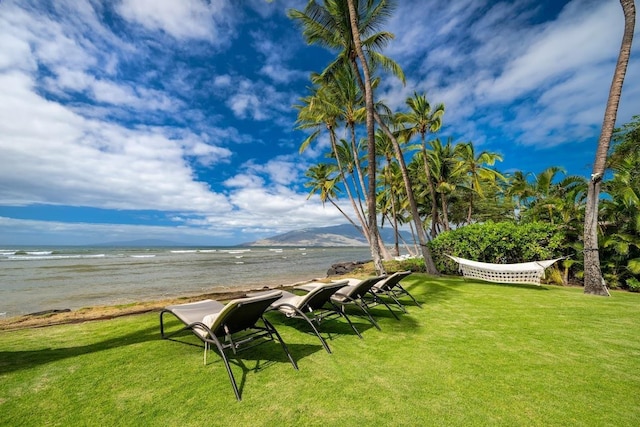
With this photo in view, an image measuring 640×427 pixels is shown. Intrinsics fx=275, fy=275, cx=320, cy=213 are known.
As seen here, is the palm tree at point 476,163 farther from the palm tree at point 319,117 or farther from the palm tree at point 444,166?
the palm tree at point 319,117

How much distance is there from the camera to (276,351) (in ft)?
11.7

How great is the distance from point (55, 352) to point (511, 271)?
971cm

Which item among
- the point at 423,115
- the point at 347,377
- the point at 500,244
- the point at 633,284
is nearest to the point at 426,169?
the point at 423,115

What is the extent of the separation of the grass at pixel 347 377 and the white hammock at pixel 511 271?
2.82 metres

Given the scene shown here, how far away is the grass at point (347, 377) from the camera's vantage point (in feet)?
7.42

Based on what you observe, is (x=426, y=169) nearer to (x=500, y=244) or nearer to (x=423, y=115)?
(x=423, y=115)

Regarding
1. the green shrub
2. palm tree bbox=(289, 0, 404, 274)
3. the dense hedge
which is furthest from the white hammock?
palm tree bbox=(289, 0, 404, 274)

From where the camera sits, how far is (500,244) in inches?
370

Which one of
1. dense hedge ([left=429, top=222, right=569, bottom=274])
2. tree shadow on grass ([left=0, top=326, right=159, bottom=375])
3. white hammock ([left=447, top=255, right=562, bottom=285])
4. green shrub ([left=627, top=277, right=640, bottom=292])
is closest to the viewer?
tree shadow on grass ([left=0, top=326, right=159, bottom=375])

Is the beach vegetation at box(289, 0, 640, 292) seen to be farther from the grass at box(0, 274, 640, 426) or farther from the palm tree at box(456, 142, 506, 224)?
the grass at box(0, 274, 640, 426)

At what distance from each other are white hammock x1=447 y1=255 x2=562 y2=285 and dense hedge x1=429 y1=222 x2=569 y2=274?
4.21 feet

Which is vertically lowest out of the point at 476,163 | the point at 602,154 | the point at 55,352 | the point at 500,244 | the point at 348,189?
the point at 55,352

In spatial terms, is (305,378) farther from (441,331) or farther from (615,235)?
(615,235)

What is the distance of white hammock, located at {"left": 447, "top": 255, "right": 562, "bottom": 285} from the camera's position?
290 inches
